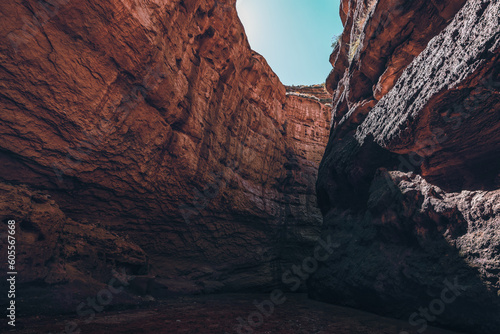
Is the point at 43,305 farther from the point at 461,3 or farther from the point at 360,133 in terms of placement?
the point at 461,3

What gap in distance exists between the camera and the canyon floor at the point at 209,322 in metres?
4.93

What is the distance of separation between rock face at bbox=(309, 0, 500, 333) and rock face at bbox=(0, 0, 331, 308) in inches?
215

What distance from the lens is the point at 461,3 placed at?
296 inches

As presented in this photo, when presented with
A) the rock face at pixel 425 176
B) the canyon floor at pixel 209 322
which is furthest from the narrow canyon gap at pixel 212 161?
the canyon floor at pixel 209 322

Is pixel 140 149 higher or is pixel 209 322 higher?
pixel 140 149

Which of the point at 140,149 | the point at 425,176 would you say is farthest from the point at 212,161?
the point at 425,176

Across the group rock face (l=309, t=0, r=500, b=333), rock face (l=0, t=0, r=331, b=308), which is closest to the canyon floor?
rock face (l=309, t=0, r=500, b=333)

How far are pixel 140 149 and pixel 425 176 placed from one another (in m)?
10.1

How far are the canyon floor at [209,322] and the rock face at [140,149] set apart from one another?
1804 millimetres

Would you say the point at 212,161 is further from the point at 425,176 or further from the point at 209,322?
the point at 425,176

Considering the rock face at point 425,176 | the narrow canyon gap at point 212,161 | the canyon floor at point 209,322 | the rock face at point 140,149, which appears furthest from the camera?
the rock face at point 140,149

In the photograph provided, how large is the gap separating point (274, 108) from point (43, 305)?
17562 mm

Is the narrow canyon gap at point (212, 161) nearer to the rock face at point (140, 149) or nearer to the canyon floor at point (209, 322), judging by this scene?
the rock face at point (140, 149)

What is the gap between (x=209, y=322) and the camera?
5.89 meters
